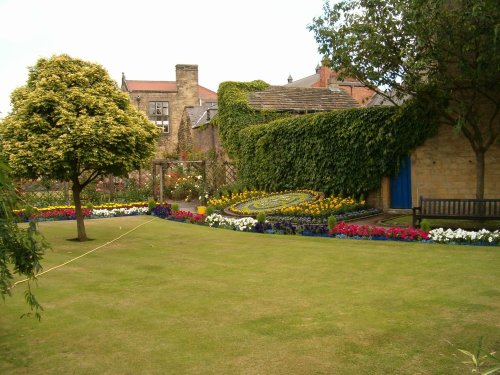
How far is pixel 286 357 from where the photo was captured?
4.55m

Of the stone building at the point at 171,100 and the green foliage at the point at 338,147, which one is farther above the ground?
the stone building at the point at 171,100

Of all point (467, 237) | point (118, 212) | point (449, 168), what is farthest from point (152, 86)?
point (467, 237)

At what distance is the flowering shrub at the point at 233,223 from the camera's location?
14.2 m

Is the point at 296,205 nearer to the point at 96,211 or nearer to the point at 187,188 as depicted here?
the point at 96,211

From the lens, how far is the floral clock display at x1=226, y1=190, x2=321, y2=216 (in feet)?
56.1

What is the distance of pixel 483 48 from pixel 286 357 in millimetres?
9887

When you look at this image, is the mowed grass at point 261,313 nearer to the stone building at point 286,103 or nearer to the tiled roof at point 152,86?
the stone building at point 286,103

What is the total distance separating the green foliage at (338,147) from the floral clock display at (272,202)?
0.83 metres

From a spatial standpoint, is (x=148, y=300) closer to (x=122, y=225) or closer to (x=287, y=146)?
(x=122, y=225)

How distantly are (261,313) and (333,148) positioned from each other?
43.7 feet

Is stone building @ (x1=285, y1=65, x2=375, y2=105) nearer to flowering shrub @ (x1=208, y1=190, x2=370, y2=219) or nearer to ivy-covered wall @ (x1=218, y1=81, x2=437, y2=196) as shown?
ivy-covered wall @ (x1=218, y1=81, x2=437, y2=196)

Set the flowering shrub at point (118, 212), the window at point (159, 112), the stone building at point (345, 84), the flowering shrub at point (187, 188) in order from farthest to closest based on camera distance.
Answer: the window at point (159, 112) → the stone building at point (345, 84) → the flowering shrub at point (187, 188) → the flowering shrub at point (118, 212)

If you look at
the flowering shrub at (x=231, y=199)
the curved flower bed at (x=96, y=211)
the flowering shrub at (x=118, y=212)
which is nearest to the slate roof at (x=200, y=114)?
the flowering shrub at (x=231, y=199)

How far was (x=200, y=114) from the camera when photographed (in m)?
40.8
